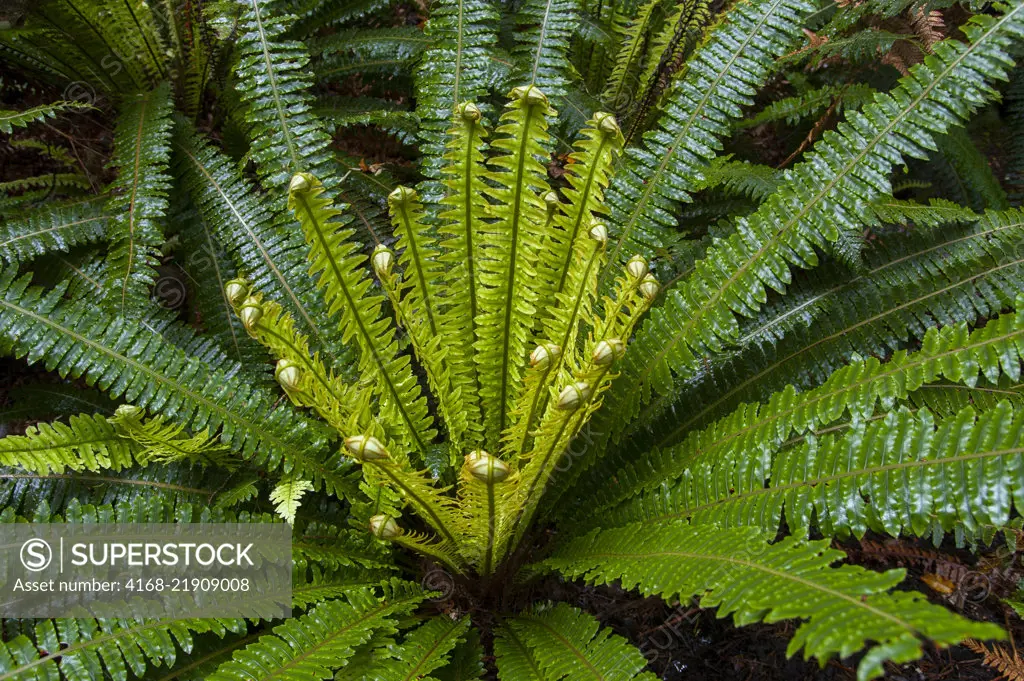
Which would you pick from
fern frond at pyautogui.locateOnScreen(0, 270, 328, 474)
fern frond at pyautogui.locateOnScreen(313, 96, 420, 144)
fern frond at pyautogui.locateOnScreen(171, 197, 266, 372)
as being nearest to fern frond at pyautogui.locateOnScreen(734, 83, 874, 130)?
fern frond at pyautogui.locateOnScreen(313, 96, 420, 144)

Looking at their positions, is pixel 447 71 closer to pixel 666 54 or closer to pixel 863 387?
pixel 666 54

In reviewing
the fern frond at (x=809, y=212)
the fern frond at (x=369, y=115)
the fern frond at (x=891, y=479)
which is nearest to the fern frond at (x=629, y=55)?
the fern frond at (x=369, y=115)

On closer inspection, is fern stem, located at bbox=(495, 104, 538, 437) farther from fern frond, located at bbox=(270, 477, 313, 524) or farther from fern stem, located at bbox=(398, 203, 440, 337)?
fern frond, located at bbox=(270, 477, 313, 524)

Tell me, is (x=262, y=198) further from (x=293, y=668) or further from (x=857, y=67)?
(x=857, y=67)

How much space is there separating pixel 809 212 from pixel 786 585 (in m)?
1.02

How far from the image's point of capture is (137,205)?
210 cm

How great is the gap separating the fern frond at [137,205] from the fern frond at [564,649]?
4.56 ft

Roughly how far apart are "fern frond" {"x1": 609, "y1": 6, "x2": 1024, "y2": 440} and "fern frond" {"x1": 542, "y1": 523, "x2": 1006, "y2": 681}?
1.39 feet

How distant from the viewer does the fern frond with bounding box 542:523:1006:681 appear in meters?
0.88

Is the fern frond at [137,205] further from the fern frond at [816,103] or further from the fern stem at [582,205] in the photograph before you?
the fern frond at [816,103]

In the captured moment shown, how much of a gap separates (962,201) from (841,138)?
5.47 ft

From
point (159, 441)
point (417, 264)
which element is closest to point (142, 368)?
point (159, 441)

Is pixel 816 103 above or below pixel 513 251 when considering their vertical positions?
above

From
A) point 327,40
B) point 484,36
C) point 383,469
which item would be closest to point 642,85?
point 484,36
